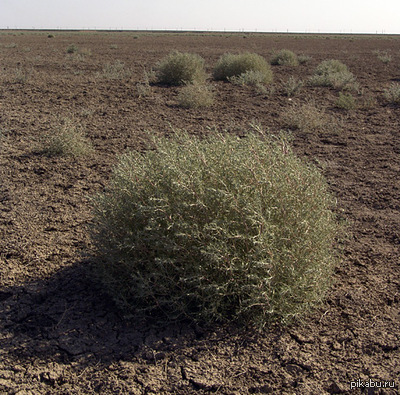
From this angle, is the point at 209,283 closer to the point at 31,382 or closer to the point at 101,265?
the point at 101,265

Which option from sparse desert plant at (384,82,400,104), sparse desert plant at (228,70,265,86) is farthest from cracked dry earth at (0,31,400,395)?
sparse desert plant at (228,70,265,86)

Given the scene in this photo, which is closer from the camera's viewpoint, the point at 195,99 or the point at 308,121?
the point at 308,121

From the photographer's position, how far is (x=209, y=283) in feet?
8.89

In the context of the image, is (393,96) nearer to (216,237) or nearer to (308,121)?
(308,121)

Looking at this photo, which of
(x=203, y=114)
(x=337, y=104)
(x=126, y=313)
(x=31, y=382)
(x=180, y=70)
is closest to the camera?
(x=31, y=382)

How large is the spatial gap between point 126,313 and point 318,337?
4.03ft

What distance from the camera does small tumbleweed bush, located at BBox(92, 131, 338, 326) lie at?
2.60 meters

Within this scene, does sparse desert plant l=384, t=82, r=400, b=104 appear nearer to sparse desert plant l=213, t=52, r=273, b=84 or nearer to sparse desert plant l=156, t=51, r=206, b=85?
sparse desert plant l=213, t=52, r=273, b=84

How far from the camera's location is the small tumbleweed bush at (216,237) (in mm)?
2602

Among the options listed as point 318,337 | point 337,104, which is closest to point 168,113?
point 337,104

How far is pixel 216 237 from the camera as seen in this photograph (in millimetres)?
2666

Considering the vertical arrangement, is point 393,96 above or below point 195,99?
above

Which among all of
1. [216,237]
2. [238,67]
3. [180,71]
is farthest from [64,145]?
[238,67]

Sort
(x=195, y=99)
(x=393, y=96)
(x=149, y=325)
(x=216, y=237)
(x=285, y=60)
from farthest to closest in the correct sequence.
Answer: (x=285, y=60), (x=393, y=96), (x=195, y=99), (x=149, y=325), (x=216, y=237)
